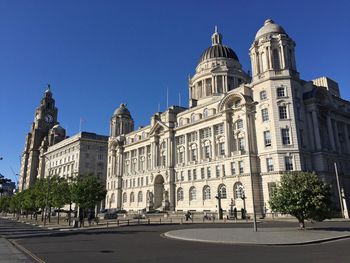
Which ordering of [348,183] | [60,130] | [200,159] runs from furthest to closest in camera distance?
[60,130] < [200,159] < [348,183]

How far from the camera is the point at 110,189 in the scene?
10369cm

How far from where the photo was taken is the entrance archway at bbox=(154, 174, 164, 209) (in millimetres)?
84125

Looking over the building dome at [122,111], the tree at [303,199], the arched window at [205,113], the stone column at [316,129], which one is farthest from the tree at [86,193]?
the building dome at [122,111]

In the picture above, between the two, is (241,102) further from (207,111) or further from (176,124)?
(176,124)

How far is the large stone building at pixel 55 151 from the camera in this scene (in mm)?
115250

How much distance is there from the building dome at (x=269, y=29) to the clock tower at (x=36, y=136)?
12701cm

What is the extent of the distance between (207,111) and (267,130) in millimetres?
19738

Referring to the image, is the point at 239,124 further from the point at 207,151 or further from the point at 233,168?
the point at 207,151

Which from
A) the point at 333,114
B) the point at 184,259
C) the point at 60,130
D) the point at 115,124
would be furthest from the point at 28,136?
the point at 184,259

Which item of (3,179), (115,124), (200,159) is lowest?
(3,179)

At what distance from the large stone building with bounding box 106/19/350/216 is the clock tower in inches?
3707

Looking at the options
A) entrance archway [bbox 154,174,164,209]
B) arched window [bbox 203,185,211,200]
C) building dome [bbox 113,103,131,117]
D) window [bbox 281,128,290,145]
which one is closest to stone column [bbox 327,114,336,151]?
window [bbox 281,128,290,145]

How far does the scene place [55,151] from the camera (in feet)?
444

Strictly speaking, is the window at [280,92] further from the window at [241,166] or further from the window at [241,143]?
the window at [241,166]
